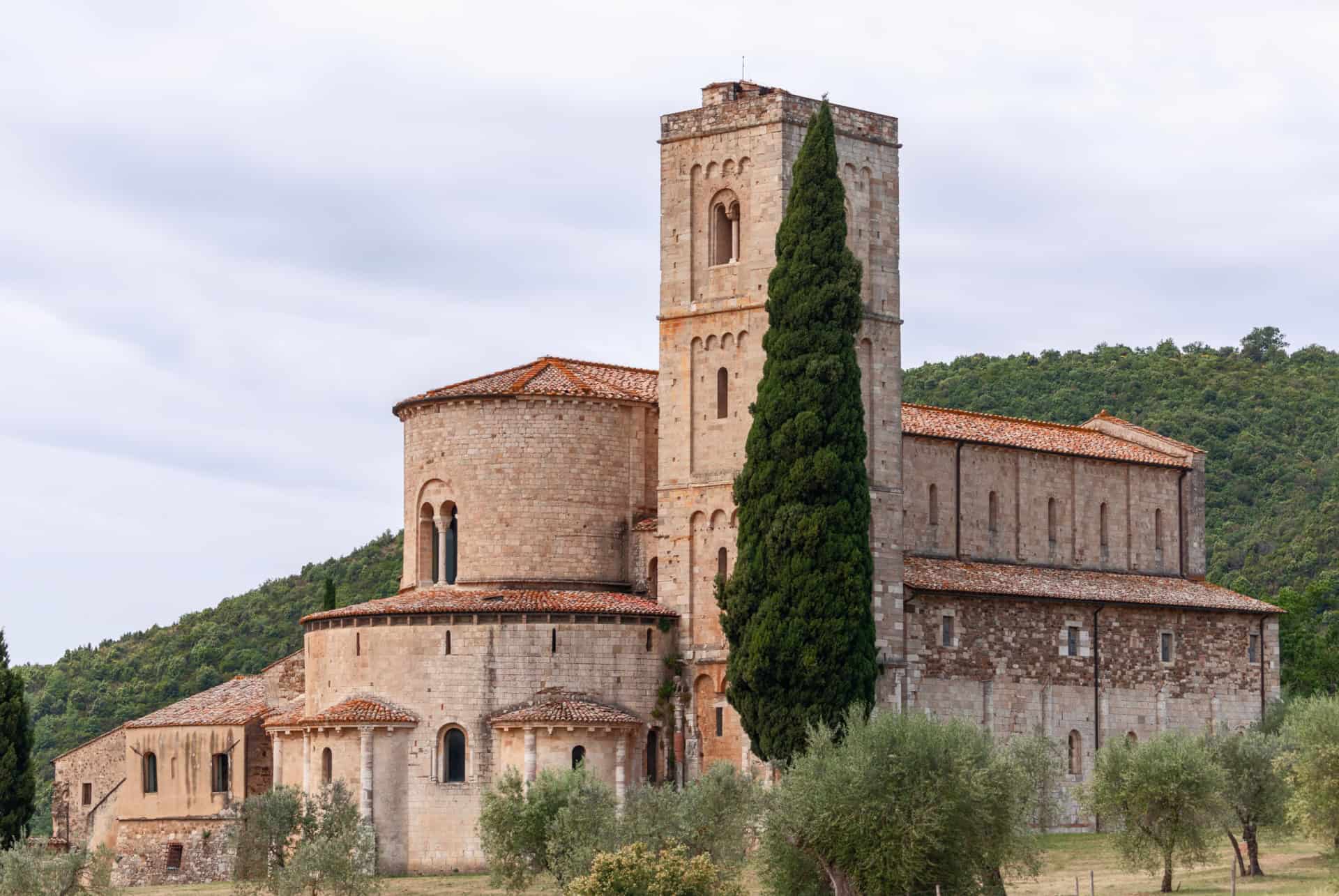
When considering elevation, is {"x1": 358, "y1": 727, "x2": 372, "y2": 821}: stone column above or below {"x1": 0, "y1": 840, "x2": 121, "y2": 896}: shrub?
above

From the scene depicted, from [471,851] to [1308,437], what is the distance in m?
44.6

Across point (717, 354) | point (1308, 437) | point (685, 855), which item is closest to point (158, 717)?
point (717, 354)

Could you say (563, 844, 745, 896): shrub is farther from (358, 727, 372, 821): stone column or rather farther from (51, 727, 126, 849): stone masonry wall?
(51, 727, 126, 849): stone masonry wall

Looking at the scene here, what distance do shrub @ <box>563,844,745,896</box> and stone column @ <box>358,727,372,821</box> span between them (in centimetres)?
1076

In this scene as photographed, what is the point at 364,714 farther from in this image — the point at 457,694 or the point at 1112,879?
the point at 1112,879

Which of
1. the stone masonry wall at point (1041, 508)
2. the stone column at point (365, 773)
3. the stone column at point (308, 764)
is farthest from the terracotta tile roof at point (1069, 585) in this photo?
the stone column at point (308, 764)

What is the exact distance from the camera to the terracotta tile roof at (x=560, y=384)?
53.7 metres

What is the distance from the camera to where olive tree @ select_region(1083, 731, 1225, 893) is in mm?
44812

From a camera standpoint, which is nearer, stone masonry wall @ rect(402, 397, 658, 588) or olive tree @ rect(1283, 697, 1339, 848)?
olive tree @ rect(1283, 697, 1339, 848)

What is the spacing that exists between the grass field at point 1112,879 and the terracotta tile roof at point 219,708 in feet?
17.2

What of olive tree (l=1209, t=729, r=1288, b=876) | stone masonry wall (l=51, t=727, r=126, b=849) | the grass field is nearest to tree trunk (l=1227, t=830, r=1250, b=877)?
olive tree (l=1209, t=729, r=1288, b=876)

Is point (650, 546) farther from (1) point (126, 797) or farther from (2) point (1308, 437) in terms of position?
(2) point (1308, 437)

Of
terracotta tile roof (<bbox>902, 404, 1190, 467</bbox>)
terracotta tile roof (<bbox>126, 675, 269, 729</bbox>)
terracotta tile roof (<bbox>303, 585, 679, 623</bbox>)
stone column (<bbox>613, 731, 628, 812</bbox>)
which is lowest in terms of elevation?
stone column (<bbox>613, 731, 628, 812</bbox>)

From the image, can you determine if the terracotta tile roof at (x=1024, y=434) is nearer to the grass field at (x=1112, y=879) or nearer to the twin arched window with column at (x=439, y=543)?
the grass field at (x=1112, y=879)
